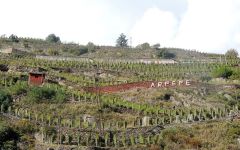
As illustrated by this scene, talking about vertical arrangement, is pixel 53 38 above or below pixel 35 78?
above

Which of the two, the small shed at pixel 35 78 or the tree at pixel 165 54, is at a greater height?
the tree at pixel 165 54

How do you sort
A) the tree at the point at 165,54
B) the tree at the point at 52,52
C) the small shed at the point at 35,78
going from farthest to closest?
the tree at the point at 165,54
the tree at the point at 52,52
the small shed at the point at 35,78

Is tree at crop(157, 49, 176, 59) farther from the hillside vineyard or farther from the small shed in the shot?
the small shed

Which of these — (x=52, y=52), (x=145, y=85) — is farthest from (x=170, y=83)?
(x=52, y=52)

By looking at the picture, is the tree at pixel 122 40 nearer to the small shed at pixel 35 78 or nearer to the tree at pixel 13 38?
the tree at pixel 13 38

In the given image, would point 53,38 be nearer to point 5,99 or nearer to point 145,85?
point 145,85

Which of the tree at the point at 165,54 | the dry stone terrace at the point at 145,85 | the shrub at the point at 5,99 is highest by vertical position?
the tree at the point at 165,54

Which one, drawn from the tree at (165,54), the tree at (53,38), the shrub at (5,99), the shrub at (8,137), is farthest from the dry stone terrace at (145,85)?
the tree at (53,38)

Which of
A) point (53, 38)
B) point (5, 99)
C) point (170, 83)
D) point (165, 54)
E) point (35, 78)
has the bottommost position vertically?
point (5, 99)

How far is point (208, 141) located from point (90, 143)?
9437 millimetres

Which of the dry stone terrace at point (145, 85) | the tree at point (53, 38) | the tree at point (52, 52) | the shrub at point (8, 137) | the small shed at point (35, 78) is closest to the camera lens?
the shrub at point (8, 137)

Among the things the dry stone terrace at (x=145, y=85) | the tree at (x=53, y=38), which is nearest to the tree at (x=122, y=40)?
the tree at (x=53, y=38)

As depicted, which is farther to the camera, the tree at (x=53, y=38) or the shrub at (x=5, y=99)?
the tree at (x=53, y=38)

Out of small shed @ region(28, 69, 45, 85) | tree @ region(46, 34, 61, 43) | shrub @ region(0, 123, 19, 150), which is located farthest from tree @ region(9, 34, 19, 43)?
shrub @ region(0, 123, 19, 150)
